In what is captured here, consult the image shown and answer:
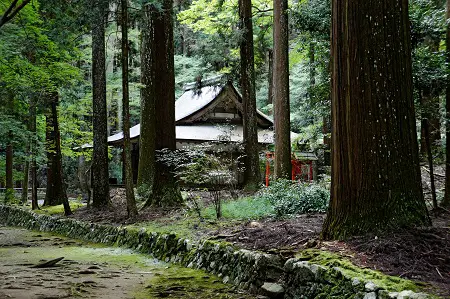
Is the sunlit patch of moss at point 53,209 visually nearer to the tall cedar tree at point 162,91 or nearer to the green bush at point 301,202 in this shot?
the tall cedar tree at point 162,91

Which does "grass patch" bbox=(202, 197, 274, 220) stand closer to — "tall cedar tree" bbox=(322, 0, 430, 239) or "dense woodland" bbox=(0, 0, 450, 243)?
"dense woodland" bbox=(0, 0, 450, 243)

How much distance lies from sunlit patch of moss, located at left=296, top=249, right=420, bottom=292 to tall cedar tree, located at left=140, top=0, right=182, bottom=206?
6.34 meters

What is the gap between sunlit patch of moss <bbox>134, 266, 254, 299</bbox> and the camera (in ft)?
16.3

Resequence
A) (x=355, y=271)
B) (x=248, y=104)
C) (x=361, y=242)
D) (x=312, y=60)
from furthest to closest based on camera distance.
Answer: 1. (x=312, y=60)
2. (x=248, y=104)
3. (x=361, y=242)
4. (x=355, y=271)

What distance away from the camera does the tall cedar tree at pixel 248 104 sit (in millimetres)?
13750

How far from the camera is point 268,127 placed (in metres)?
22.1

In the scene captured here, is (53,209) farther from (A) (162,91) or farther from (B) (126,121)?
(B) (126,121)

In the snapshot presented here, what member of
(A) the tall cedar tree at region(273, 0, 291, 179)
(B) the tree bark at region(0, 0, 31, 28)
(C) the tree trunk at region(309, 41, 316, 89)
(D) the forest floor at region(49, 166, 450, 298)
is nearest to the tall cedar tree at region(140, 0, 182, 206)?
(D) the forest floor at region(49, 166, 450, 298)

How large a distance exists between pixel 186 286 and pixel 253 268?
915 millimetres

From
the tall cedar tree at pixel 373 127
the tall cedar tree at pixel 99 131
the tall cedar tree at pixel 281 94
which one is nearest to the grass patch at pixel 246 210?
the tall cedar tree at pixel 373 127

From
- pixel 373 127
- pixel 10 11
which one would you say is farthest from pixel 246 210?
pixel 10 11

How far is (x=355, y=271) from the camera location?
379 cm

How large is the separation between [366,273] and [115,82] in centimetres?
2017

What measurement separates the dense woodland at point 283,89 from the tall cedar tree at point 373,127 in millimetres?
12
